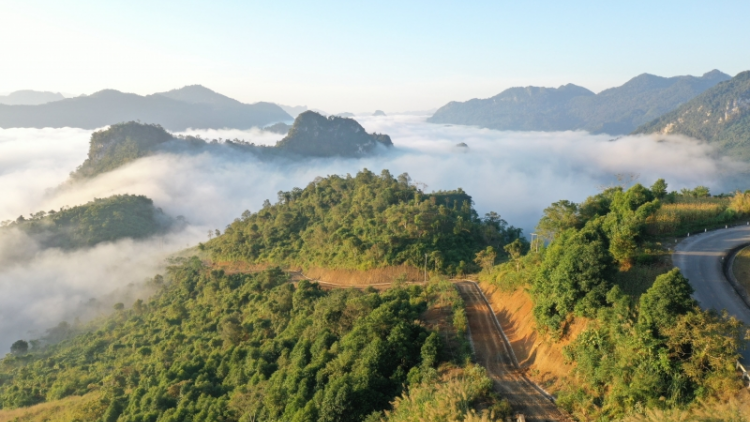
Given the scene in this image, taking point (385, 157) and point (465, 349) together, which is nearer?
point (465, 349)

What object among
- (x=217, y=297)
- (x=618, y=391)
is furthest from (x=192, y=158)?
(x=618, y=391)

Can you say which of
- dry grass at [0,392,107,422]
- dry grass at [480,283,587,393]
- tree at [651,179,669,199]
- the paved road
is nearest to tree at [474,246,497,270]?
dry grass at [480,283,587,393]

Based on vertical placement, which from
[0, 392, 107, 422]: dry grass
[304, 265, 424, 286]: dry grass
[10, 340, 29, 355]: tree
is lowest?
[10, 340, 29, 355]: tree

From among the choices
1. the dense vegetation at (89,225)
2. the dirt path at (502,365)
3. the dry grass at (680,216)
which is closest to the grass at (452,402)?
the dirt path at (502,365)

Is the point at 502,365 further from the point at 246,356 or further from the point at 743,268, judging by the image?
the point at 246,356

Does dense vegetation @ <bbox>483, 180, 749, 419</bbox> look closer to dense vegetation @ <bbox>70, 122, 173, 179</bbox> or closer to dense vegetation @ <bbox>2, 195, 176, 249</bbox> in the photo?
dense vegetation @ <bbox>2, 195, 176, 249</bbox>

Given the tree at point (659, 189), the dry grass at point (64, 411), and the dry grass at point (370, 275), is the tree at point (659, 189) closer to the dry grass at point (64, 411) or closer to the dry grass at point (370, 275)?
the dry grass at point (370, 275)

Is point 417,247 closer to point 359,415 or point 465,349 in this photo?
point 465,349
